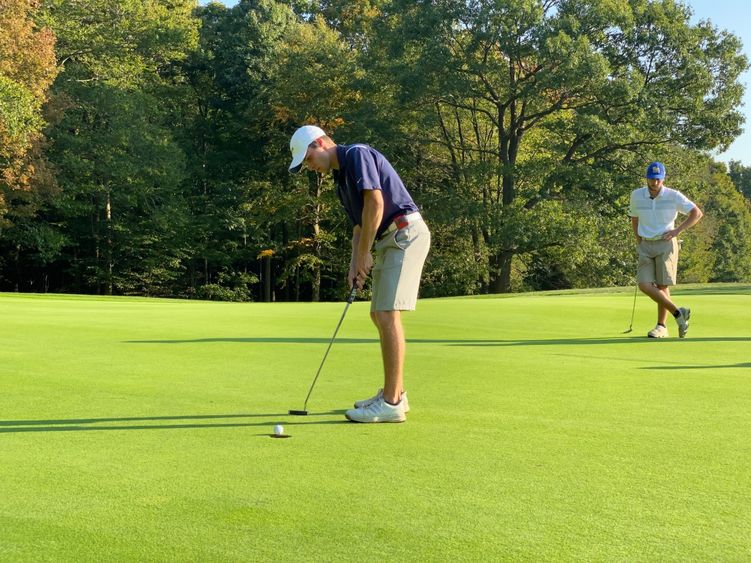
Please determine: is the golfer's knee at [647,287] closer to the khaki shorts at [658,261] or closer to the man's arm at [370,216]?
the khaki shorts at [658,261]

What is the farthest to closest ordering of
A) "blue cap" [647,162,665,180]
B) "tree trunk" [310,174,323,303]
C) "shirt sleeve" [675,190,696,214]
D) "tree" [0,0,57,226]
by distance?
"tree trunk" [310,174,323,303] < "tree" [0,0,57,226] < "shirt sleeve" [675,190,696,214] < "blue cap" [647,162,665,180]

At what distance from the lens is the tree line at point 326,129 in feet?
114

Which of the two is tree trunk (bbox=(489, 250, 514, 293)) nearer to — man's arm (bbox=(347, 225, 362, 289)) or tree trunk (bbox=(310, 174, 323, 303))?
tree trunk (bbox=(310, 174, 323, 303))

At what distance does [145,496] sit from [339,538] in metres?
0.92

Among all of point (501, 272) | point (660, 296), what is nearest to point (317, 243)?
A: point (501, 272)

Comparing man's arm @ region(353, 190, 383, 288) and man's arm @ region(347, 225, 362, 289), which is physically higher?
man's arm @ region(353, 190, 383, 288)

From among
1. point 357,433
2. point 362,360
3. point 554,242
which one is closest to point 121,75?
→ point 554,242

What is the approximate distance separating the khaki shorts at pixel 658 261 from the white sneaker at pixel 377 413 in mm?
6636

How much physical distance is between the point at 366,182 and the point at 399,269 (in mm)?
619

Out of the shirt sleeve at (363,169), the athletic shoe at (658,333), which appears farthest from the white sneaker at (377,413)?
the athletic shoe at (658,333)

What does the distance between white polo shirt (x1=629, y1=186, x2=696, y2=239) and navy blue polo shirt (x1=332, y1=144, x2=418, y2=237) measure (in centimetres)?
617

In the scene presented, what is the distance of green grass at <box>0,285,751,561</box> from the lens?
9.24ft

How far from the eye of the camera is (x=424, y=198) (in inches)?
1537

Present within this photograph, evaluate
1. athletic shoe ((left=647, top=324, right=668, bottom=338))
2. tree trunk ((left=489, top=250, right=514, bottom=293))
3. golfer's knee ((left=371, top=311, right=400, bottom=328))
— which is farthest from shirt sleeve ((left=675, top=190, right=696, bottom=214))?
tree trunk ((left=489, top=250, right=514, bottom=293))
